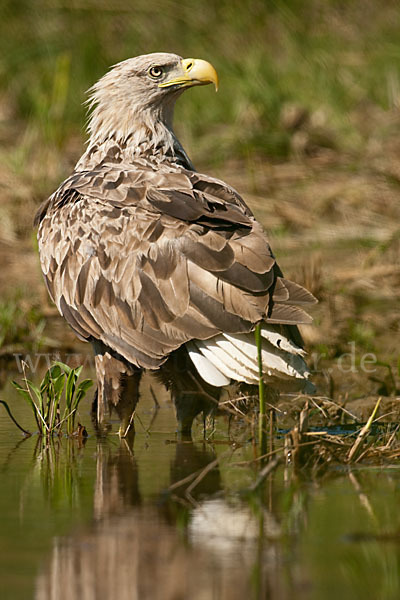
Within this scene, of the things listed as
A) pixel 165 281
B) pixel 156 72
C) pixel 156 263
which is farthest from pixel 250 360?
pixel 156 72

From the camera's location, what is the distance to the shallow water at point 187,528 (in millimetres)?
3111

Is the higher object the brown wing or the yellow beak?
the yellow beak

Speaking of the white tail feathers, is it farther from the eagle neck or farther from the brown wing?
the eagle neck

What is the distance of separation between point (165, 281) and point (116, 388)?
716mm

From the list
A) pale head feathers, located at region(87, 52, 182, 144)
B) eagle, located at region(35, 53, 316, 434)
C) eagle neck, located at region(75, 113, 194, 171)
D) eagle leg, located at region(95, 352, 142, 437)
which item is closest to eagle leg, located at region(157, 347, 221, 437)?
eagle, located at region(35, 53, 316, 434)

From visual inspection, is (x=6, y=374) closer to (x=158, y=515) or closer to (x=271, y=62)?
(x=158, y=515)

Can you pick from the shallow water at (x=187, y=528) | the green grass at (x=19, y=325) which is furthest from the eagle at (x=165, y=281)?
the green grass at (x=19, y=325)

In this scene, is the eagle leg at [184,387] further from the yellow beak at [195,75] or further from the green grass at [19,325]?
the green grass at [19,325]

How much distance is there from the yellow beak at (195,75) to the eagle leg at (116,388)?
5.66ft

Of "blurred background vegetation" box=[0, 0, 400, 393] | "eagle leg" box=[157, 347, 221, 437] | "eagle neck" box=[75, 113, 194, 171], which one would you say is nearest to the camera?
"eagle leg" box=[157, 347, 221, 437]

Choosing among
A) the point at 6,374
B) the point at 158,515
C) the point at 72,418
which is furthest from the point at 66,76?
the point at 158,515

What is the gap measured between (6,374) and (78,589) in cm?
386

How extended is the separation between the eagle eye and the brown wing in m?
0.82

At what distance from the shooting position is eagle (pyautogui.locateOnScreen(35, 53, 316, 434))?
16.5ft
